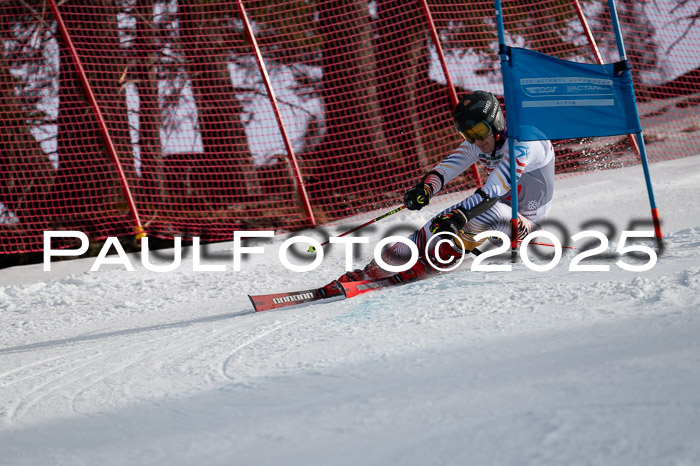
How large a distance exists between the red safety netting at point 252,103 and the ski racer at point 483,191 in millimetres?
3215

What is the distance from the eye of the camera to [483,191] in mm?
4090

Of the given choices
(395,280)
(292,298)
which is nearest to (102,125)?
(292,298)

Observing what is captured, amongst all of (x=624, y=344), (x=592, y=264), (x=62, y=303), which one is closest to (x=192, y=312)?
(x=62, y=303)

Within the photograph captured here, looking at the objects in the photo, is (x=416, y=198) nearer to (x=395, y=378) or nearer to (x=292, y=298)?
(x=292, y=298)

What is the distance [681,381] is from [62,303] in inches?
174

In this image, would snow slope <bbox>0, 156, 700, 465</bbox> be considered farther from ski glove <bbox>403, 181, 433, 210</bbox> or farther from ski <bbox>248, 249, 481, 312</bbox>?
ski glove <bbox>403, 181, 433, 210</bbox>

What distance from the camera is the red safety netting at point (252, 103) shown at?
7961 mm

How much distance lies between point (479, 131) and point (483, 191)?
384 mm

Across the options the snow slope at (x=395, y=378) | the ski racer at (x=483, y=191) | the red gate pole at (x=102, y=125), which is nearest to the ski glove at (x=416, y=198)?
the ski racer at (x=483, y=191)

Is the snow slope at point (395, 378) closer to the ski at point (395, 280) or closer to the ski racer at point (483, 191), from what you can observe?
the ski at point (395, 280)

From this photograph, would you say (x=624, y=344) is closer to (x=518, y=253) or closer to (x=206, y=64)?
(x=518, y=253)

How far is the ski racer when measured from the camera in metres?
4.09

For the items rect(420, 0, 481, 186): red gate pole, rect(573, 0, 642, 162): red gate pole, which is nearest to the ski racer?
rect(420, 0, 481, 186): red gate pole

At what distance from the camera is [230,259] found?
20.0 feet
